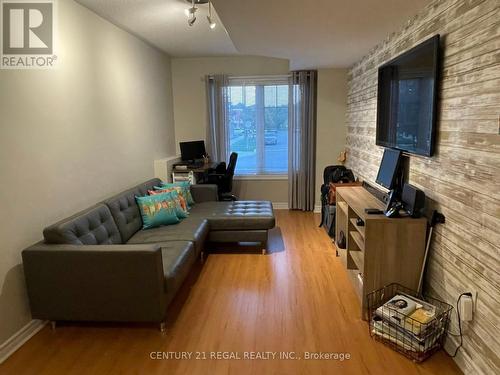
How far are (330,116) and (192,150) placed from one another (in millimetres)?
2148

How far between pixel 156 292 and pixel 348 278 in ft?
5.80

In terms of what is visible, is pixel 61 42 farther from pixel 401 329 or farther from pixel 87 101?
pixel 401 329

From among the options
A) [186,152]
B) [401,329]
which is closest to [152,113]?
[186,152]

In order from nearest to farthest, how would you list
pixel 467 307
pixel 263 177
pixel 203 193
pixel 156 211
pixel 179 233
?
pixel 467 307, pixel 179 233, pixel 156 211, pixel 203 193, pixel 263 177

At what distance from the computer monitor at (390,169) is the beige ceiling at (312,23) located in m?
1.04

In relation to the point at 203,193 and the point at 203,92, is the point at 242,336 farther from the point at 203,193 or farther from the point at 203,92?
the point at 203,92

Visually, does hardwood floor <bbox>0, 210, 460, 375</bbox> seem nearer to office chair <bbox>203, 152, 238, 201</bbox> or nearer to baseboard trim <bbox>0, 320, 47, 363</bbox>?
baseboard trim <bbox>0, 320, 47, 363</bbox>

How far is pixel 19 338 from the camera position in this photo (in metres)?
2.43

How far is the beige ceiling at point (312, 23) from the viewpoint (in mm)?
2480

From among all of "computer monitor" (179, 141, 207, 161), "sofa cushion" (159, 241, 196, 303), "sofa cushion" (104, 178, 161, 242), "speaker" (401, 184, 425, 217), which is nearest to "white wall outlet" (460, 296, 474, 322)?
"speaker" (401, 184, 425, 217)

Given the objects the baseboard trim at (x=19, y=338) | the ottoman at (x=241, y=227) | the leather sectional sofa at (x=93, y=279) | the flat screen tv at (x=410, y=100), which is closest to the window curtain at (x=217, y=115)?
the ottoman at (x=241, y=227)

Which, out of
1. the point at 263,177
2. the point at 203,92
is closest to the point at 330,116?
the point at 263,177

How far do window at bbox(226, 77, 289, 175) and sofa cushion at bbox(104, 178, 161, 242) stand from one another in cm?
247

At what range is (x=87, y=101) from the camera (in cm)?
329
